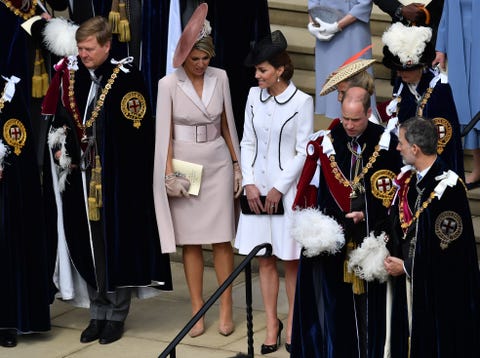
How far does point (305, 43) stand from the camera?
1265cm

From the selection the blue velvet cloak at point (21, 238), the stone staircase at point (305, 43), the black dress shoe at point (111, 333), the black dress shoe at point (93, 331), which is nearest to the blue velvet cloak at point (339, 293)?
the black dress shoe at point (111, 333)

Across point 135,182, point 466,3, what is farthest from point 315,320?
point 466,3

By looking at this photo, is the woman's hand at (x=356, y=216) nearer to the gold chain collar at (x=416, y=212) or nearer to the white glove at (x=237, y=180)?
the gold chain collar at (x=416, y=212)

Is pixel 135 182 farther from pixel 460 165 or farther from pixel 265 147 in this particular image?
pixel 460 165

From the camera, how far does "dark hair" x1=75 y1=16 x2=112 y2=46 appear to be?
30.6 feet

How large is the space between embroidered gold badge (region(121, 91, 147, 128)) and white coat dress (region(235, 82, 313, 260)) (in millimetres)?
681

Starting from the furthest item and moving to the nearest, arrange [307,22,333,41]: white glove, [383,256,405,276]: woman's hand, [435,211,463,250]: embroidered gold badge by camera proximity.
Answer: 1. [307,22,333,41]: white glove
2. [383,256,405,276]: woman's hand
3. [435,211,463,250]: embroidered gold badge

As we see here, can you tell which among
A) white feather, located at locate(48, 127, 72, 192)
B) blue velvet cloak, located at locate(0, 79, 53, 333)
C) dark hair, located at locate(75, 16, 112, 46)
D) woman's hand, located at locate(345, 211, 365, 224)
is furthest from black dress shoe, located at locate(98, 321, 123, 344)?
woman's hand, located at locate(345, 211, 365, 224)

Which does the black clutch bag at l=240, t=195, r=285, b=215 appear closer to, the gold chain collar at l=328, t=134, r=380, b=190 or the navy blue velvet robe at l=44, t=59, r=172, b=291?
the navy blue velvet robe at l=44, t=59, r=172, b=291

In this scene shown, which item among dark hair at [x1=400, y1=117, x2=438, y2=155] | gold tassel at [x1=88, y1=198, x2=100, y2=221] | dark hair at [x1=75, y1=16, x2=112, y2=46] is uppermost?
dark hair at [x1=75, y1=16, x2=112, y2=46]

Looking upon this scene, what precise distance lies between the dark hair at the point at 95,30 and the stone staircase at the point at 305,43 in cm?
288

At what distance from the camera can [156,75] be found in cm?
1130

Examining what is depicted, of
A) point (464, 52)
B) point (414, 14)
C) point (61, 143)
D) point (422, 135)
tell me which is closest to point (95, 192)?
point (61, 143)

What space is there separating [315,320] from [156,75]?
136 inches
